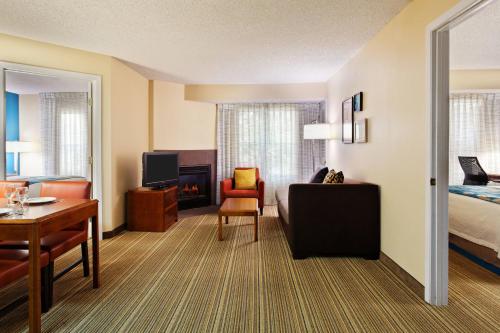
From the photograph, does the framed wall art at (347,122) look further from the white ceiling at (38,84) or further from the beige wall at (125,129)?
the white ceiling at (38,84)

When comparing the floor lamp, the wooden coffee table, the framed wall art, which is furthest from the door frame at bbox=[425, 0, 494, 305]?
the floor lamp

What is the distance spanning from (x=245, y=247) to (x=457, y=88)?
15.0 feet

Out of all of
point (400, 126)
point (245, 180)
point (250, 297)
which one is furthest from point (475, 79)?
point (250, 297)

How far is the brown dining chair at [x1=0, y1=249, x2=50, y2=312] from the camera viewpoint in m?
1.68

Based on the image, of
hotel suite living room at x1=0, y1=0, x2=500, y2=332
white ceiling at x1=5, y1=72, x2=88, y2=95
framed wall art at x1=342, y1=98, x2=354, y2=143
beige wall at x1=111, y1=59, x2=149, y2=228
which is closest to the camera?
hotel suite living room at x1=0, y1=0, x2=500, y2=332

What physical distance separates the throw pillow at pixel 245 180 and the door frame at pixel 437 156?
12.3ft

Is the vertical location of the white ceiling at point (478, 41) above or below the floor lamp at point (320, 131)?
above

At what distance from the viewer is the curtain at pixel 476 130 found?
532 centimetres

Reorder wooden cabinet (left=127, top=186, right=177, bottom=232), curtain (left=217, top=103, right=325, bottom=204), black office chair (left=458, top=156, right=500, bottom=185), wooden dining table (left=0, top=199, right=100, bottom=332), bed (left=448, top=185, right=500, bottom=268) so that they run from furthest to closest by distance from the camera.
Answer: curtain (left=217, top=103, right=325, bottom=204), black office chair (left=458, top=156, right=500, bottom=185), wooden cabinet (left=127, top=186, right=177, bottom=232), bed (left=448, top=185, right=500, bottom=268), wooden dining table (left=0, top=199, right=100, bottom=332)

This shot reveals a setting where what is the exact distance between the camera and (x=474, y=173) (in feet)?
15.3

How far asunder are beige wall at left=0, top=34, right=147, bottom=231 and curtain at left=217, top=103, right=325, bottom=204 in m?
2.12

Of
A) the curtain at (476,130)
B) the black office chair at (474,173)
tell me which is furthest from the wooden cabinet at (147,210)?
the curtain at (476,130)

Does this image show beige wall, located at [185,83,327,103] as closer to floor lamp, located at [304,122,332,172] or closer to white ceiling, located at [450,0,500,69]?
floor lamp, located at [304,122,332,172]

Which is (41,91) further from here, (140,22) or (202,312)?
(202,312)
